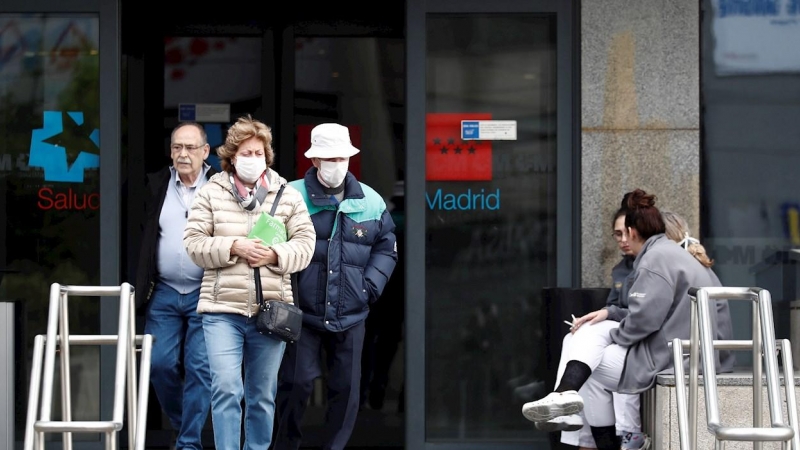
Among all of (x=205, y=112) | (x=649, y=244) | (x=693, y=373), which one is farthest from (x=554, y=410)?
(x=205, y=112)

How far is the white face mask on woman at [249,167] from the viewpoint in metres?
6.59

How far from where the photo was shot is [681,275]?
6.94m

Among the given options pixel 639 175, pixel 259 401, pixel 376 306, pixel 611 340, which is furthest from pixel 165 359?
pixel 639 175

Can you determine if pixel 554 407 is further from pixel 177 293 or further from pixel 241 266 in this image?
pixel 177 293

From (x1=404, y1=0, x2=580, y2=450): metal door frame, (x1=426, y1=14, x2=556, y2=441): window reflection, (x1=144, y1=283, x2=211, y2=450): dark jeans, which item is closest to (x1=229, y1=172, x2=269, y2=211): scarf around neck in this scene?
(x1=144, y1=283, x2=211, y2=450): dark jeans

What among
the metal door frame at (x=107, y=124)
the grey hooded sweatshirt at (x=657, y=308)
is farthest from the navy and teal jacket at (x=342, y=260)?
the metal door frame at (x=107, y=124)

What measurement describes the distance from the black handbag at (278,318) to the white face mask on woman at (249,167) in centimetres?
49

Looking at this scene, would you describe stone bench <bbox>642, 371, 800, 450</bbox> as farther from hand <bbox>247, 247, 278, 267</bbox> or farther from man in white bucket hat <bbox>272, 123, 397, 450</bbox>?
hand <bbox>247, 247, 278, 267</bbox>

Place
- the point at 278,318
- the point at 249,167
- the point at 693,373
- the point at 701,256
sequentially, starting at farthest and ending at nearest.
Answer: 1. the point at 701,256
2. the point at 249,167
3. the point at 278,318
4. the point at 693,373

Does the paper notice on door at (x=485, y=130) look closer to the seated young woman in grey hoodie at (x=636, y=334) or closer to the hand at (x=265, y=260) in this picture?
the seated young woman in grey hoodie at (x=636, y=334)

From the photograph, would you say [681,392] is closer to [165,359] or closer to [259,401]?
[259,401]

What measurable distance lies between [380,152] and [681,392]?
3.50 metres

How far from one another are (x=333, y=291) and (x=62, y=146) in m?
2.28

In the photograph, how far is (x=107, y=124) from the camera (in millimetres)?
7953
